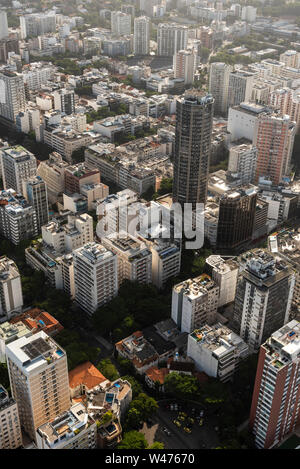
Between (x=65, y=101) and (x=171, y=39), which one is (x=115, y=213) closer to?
(x=65, y=101)

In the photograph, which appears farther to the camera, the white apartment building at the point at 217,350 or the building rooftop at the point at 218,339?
the building rooftop at the point at 218,339

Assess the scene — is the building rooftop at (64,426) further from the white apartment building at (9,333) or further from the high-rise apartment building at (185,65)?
the high-rise apartment building at (185,65)

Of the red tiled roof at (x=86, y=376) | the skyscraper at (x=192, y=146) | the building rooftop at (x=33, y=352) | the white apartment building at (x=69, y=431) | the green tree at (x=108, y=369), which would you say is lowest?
the green tree at (x=108, y=369)

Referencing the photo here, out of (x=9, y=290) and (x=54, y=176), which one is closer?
(x=9, y=290)

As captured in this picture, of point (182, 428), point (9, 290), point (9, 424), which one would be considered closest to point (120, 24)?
point (9, 290)

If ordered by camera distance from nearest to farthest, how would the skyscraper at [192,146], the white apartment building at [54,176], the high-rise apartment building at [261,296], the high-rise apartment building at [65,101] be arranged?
the high-rise apartment building at [261,296] → the skyscraper at [192,146] → the white apartment building at [54,176] → the high-rise apartment building at [65,101]

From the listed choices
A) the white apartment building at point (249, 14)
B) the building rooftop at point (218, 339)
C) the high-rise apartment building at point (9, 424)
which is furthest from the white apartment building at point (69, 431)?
the white apartment building at point (249, 14)
